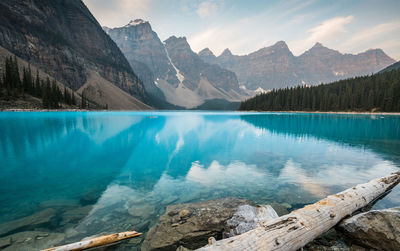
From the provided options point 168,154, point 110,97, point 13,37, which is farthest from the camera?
point 110,97

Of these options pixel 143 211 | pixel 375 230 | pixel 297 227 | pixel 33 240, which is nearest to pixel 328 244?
pixel 375 230

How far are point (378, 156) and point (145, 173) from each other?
863 inches

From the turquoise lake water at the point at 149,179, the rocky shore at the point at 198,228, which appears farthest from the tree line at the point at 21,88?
the rocky shore at the point at 198,228

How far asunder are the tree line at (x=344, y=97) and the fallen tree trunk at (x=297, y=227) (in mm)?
127363

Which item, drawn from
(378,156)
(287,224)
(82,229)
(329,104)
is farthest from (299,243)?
(329,104)

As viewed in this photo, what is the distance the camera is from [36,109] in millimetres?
96000

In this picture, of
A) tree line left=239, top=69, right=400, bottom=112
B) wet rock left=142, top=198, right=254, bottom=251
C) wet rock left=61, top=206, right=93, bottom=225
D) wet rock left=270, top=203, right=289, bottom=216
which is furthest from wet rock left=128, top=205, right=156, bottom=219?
tree line left=239, top=69, right=400, bottom=112

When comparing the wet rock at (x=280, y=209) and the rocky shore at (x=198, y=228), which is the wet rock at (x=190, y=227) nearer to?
the rocky shore at (x=198, y=228)

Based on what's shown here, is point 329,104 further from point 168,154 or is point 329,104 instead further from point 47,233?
point 47,233

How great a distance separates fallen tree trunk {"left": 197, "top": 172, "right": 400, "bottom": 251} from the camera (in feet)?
13.3

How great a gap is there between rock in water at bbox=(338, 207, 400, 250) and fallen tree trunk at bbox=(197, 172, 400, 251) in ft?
1.38

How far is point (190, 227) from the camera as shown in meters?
→ 6.57

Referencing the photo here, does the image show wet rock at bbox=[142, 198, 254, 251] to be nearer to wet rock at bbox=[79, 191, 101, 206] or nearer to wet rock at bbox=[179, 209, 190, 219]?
wet rock at bbox=[179, 209, 190, 219]

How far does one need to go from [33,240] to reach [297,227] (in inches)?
323
